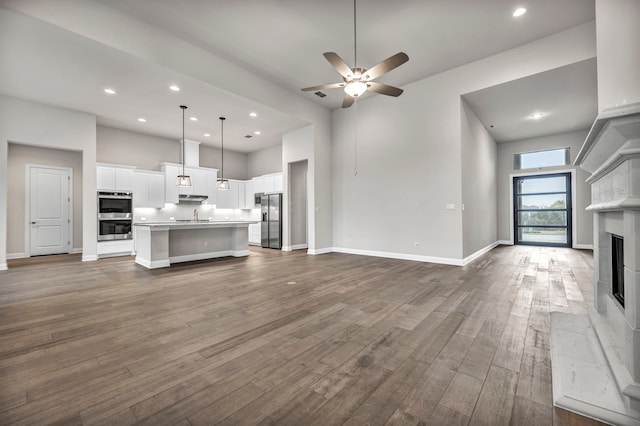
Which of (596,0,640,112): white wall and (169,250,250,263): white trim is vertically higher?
(596,0,640,112): white wall

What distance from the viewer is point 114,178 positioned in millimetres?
6672

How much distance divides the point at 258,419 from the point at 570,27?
20.5ft

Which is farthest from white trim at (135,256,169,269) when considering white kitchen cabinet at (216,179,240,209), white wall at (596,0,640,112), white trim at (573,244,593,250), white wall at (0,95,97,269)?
white trim at (573,244,593,250)

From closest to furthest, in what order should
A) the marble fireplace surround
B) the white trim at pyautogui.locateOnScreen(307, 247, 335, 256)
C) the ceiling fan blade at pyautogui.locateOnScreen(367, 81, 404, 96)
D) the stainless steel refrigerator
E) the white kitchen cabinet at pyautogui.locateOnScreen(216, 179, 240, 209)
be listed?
the marble fireplace surround < the ceiling fan blade at pyautogui.locateOnScreen(367, 81, 404, 96) < the white trim at pyautogui.locateOnScreen(307, 247, 335, 256) < the stainless steel refrigerator < the white kitchen cabinet at pyautogui.locateOnScreen(216, 179, 240, 209)

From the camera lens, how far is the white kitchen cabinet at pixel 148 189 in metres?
7.10

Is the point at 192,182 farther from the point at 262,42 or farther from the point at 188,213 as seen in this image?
the point at 262,42

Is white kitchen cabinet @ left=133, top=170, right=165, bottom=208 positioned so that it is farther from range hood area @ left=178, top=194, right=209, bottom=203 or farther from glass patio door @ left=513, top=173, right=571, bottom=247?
glass patio door @ left=513, top=173, right=571, bottom=247

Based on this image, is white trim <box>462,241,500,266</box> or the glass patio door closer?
white trim <box>462,241,500,266</box>

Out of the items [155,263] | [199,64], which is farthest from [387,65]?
[155,263]

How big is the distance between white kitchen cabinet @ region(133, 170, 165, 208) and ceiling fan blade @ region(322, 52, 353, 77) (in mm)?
6442

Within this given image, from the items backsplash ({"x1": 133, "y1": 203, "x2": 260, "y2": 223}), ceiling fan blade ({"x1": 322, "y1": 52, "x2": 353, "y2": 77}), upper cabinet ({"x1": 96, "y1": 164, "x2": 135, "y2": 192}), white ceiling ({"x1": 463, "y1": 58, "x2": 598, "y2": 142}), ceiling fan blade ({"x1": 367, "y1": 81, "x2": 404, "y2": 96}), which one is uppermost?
white ceiling ({"x1": 463, "y1": 58, "x2": 598, "y2": 142})

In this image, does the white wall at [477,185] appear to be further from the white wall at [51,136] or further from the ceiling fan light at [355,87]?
the white wall at [51,136]

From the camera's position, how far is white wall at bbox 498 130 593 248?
7.45 metres

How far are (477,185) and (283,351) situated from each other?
6179 millimetres
